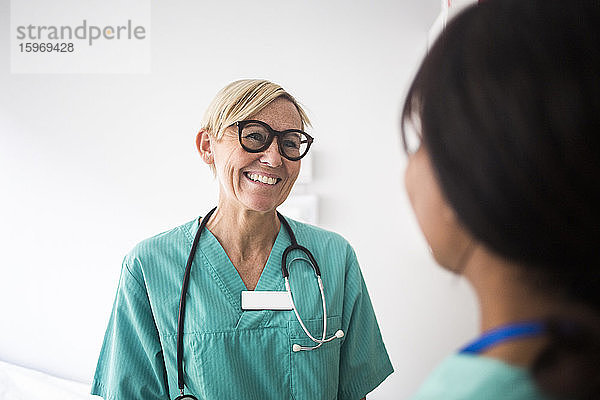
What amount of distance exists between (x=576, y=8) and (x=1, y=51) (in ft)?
7.56

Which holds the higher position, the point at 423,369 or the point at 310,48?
the point at 310,48

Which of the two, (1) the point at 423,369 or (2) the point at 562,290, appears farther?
(1) the point at 423,369

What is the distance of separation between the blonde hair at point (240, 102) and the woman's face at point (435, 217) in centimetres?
65

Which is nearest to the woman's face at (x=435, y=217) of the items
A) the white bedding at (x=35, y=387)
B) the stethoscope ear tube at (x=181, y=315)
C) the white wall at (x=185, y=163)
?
the stethoscope ear tube at (x=181, y=315)

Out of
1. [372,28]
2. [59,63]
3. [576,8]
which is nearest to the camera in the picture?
[576,8]

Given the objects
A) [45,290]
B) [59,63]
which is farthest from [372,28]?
[45,290]

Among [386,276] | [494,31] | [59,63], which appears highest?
[59,63]

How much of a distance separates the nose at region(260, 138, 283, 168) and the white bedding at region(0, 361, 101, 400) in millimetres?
1274

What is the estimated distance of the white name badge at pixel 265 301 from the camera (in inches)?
41.2

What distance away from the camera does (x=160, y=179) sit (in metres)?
1.94

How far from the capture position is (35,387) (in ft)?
5.82

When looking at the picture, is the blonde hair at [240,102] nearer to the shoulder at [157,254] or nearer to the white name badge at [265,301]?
the shoulder at [157,254]

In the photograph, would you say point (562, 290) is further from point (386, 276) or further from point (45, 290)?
point (45, 290)

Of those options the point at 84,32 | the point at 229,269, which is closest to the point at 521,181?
the point at 229,269
